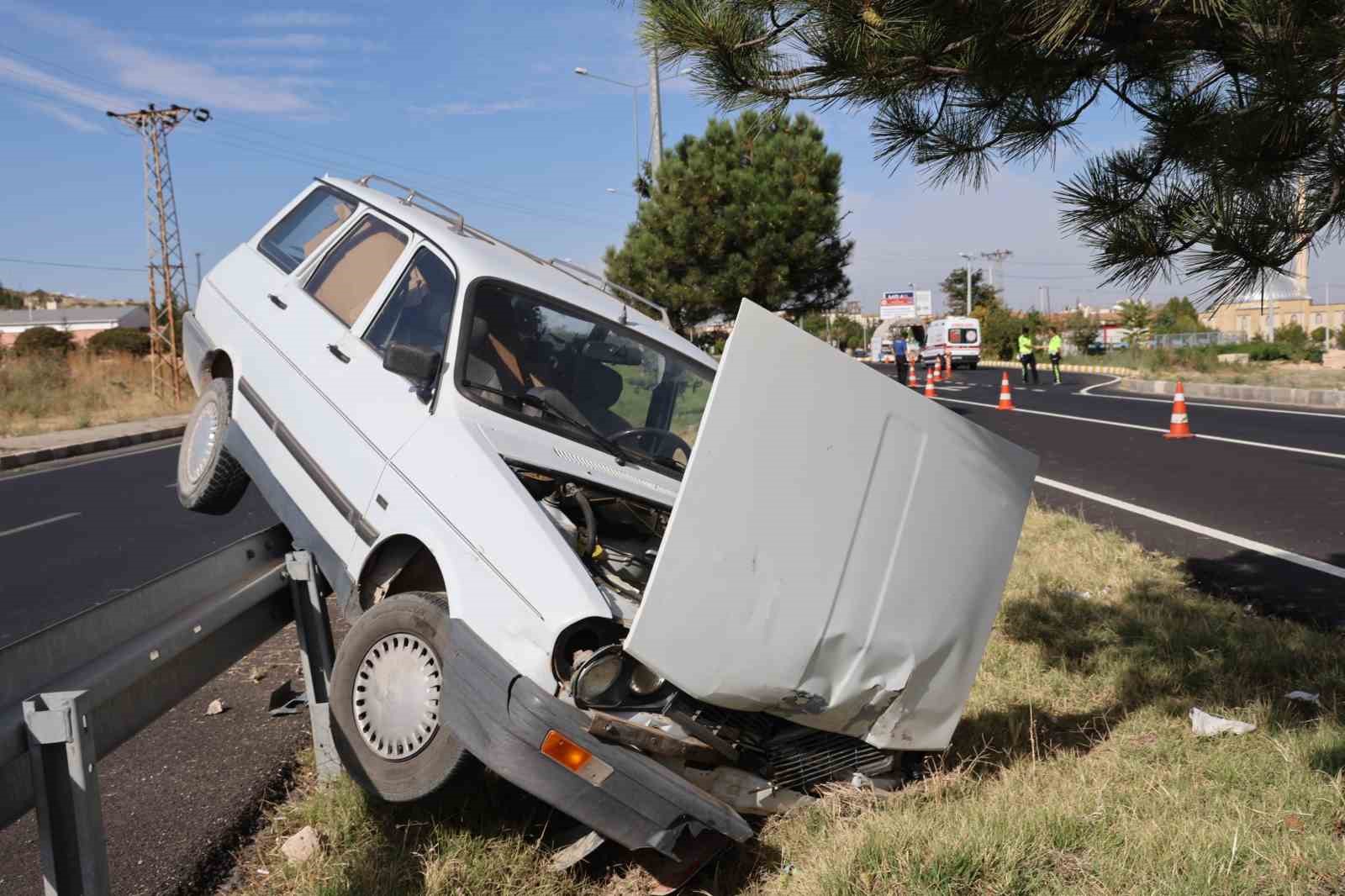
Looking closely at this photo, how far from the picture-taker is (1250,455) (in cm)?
1384

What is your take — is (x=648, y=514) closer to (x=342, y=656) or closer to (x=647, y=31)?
(x=342, y=656)

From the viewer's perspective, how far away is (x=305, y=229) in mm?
6023

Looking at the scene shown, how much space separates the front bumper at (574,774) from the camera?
3.22m

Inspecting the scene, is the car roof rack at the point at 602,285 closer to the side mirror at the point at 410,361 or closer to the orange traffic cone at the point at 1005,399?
the side mirror at the point at 410,361

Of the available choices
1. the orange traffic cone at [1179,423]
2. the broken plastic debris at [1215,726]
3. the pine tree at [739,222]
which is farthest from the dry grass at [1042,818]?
the pine tree at [739,222]

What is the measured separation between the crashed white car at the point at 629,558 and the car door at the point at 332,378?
0.02 meters

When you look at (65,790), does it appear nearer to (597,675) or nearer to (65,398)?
(597,675)

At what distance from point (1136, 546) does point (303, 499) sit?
20.1ft

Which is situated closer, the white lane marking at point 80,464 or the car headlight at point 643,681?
the car headlight at point 643,681

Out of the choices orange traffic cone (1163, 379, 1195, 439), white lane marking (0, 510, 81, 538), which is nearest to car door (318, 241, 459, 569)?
white lane marking (0, 510, 81, 538)

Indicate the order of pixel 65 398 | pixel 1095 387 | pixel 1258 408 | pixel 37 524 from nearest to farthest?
pixel 37 524
pixel 1258 408
pixel 65 398
pixel 1095 387

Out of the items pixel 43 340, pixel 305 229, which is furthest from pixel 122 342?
pixel 305 229

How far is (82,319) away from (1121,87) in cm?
10628

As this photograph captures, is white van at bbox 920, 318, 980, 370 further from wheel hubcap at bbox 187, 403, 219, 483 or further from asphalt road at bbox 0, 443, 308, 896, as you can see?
wheel hubcap at bbox 187, 403, 219, 483
